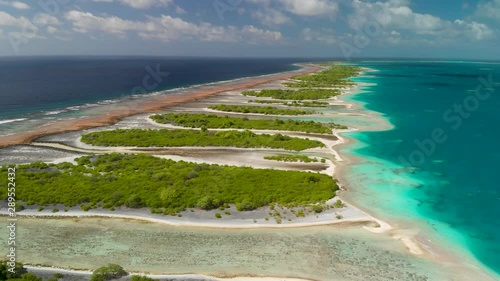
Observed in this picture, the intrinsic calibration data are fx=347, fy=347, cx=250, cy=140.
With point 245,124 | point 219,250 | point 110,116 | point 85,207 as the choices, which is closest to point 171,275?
point 219,250

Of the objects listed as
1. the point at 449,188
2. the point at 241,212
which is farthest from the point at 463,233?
the point at 241,212

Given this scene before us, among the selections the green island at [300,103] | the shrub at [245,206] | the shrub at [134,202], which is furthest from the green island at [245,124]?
the shrub at [134,202]

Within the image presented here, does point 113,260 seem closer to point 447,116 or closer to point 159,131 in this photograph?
point 159,131

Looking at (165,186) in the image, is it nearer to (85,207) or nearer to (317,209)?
(85,207)

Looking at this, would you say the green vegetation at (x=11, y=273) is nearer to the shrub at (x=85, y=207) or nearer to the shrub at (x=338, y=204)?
the shrub at (x=85, y=207)

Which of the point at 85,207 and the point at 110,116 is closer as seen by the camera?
the point at 85,207
